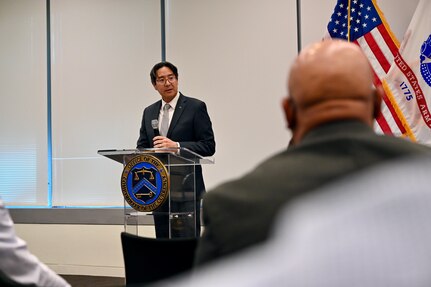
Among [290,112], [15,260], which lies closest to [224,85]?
[15,260]

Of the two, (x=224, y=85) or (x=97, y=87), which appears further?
(x=97, y=87)

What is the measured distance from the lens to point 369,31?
4508mm

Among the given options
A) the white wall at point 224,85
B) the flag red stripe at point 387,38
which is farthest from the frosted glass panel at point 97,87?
the flag red stripe at point 387,38

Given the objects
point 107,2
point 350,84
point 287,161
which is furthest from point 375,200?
point 107,2

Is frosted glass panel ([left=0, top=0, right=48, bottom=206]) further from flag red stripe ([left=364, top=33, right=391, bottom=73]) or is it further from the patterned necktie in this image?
flag red stripe ([left=364, top=33, right=391, bottom=73])

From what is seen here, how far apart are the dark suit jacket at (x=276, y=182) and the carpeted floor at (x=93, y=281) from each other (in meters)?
4.29

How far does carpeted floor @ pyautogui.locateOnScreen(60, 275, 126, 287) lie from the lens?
4895 mm

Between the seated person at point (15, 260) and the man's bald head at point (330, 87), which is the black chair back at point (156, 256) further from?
the man's bald head at point (330, 87)

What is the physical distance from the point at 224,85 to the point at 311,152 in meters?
4.60

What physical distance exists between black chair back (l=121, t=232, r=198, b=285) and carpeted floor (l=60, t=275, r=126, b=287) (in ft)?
10.0

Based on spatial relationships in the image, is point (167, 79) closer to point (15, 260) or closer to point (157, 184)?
point (157, 184)

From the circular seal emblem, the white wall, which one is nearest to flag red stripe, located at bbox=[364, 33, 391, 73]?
the white wall

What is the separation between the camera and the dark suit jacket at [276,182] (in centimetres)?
71

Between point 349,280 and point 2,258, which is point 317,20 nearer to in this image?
point 2,258
